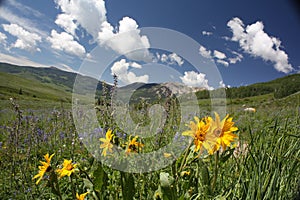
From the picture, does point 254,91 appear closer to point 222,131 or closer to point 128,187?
point 222,131

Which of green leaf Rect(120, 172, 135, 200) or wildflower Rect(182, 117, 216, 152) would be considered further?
green leaf Rect(120, 172, 135, 200)

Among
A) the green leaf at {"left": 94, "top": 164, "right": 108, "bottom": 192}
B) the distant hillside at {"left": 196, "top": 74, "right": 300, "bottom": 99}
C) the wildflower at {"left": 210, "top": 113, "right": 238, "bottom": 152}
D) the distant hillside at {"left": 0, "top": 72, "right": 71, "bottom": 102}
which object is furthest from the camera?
the distant hillside at {"left": 0, "top": 72, "right": 71, "bottom": 102}

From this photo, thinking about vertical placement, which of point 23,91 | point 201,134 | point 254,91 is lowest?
point 201,134

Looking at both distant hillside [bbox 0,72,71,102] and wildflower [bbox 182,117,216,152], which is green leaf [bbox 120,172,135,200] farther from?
distant hillside [bbox 0,72,71,102]

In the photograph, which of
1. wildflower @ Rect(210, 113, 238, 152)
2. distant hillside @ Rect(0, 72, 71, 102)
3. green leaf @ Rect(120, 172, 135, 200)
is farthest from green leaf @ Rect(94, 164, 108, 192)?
distant hillside @ Rect(0, 72, 71, 102)

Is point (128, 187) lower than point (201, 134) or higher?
lower

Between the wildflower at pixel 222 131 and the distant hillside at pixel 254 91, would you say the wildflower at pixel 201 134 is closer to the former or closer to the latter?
the wildflower at pixel 222 131

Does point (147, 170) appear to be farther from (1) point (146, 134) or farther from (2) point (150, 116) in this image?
(2) point (150, 116)

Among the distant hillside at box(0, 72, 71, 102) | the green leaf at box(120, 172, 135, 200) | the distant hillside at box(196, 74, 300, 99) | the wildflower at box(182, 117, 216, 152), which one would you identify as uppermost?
the distant hillside at box(0, 72, 71, 102)

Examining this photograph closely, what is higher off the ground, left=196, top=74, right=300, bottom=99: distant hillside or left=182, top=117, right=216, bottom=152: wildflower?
left=196, top=74, right=300, bottom=99: distant hillside

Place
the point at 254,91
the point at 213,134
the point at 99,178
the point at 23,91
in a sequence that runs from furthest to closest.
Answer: the point at 23,91
the point at 254,91
the point at 99,178
the point at 213,134

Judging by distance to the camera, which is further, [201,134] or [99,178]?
[99,178]

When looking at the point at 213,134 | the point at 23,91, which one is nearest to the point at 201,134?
the point at 213,134

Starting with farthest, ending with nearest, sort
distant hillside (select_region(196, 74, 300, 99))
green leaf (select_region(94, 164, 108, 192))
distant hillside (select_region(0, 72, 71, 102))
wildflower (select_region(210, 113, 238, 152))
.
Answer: distant hillside (select_region(0, 72, 71, 102)), distant hillside (select_region(196, 74, 300, 99)), green leaf (select_region(94, 164, 108, 192)), wildflower (select_region(210, 113, 238, 152))
